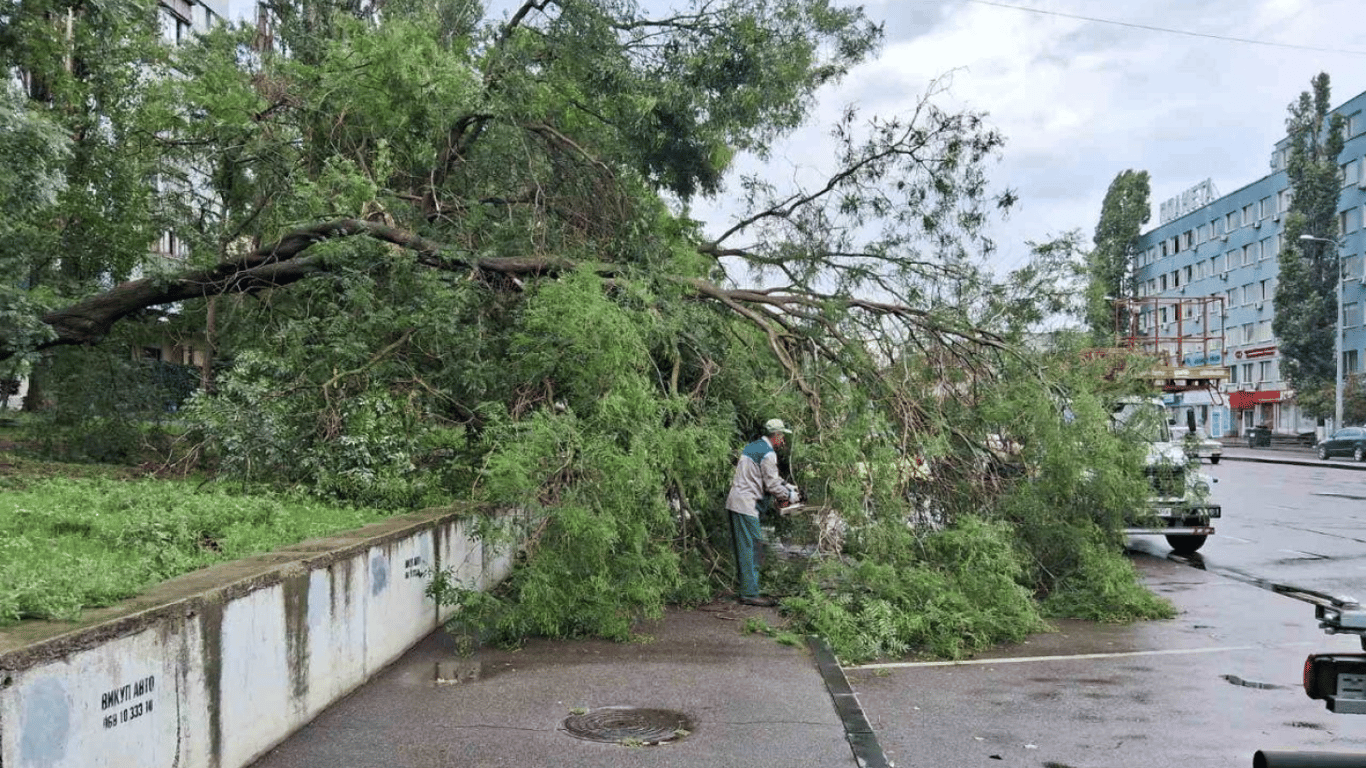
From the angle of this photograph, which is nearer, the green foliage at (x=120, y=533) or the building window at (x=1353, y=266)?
the green foliage at (x=120, y=533)

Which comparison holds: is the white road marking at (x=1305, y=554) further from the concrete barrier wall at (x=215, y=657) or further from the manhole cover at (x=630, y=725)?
the concrete barrier wall at (x=215, y=657)

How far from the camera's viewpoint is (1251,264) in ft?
222

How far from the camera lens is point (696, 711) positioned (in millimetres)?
6652

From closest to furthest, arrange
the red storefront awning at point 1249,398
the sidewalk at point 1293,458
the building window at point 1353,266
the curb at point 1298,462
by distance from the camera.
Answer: the curb at point 1298,462
the sidewalk at point 1293,458
the building window at point 1353,266
the red storefront awning at point 1249,398

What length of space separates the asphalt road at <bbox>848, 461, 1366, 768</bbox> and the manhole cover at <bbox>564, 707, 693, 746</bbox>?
1172 millimetres

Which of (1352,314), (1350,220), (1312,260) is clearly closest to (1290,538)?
(1312,260)

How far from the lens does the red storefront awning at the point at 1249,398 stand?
65062 millimetres

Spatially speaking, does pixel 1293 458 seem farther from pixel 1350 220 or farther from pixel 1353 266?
pixel 1350 220

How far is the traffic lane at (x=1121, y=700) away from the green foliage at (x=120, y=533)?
3903 mm

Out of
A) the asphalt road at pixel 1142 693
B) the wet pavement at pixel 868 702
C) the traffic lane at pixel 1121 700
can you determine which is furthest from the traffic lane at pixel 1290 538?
the traffic lane at pixel 1121 700

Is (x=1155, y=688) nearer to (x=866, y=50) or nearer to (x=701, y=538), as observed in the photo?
(x=701, y=538)

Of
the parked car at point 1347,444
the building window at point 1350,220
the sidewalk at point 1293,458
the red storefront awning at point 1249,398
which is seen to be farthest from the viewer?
the red storefront awning at point 1249,398

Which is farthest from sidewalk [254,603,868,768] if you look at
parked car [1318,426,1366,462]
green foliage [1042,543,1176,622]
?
parked car [1318,426,1366,462]

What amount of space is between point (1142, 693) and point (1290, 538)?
35.2 feet
